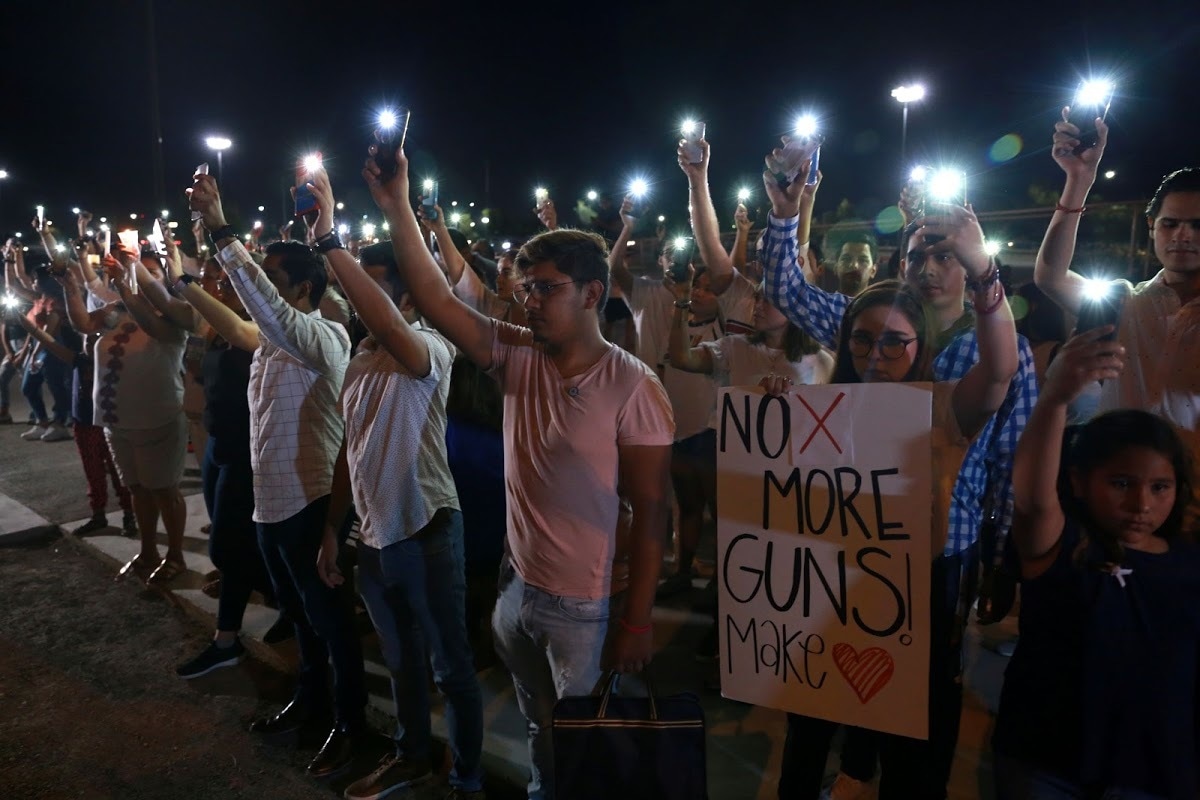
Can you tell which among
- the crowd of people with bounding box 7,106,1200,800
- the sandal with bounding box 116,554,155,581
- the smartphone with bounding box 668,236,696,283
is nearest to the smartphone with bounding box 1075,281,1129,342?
the crowd of people with bounding box 7,106,1200,800

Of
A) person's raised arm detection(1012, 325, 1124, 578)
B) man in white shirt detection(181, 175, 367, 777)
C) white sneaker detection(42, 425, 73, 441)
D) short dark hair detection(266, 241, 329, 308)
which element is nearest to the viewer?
person's raised arm detection(1012, 325, 1124, 578)

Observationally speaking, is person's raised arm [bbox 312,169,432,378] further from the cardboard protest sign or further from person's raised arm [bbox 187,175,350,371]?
the cardboard protest sign

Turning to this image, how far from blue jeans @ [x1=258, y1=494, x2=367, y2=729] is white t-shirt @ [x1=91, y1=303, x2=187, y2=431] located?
9.17 ft

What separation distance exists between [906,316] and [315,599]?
9.07 feet

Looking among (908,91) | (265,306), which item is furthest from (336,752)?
(908,91)

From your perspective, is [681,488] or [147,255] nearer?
[681,488]

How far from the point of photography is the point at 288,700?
4.30 metres

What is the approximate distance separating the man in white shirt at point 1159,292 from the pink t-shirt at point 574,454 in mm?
1490

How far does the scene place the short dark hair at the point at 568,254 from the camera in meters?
2.45

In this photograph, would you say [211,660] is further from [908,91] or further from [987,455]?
[908,91]

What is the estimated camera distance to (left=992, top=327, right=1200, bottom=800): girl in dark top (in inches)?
75.0

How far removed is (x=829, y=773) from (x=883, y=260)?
8.84 m

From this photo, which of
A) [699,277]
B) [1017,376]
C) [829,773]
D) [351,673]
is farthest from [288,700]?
[1017,376]

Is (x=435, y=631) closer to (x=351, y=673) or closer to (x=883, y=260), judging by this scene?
(x=351, y=673)
